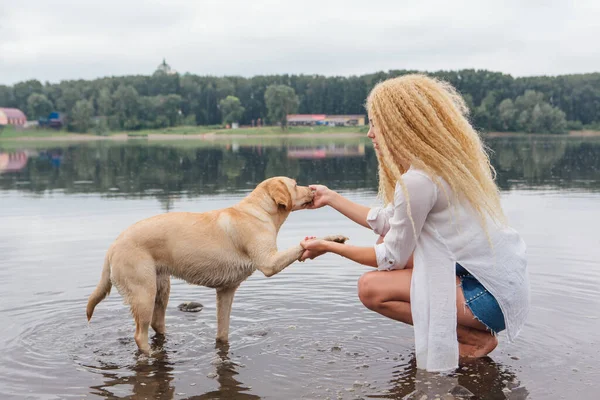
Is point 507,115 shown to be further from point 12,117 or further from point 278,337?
point 278,337

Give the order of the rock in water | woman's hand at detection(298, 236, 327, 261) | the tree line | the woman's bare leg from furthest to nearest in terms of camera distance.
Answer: the tree line → the rock in water → woman's hand at detection(298, 236, 327, 261) → the woman's bare leg

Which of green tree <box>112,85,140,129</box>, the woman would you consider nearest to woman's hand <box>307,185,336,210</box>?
the woman

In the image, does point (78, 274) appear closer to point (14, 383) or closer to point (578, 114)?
point (14, 383)

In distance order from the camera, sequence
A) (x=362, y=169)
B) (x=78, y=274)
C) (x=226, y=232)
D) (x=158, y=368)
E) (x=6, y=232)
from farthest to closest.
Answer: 1. (x=362, y=169)
2. (x=6, y=232)
3. (x=78, y=274)
4. (x=226, y=232)
5. (x=158, y=368)

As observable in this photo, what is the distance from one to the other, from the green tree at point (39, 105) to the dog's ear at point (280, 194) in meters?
131

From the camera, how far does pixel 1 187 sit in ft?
75.7

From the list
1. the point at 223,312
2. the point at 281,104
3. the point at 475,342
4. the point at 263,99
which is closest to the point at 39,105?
the point at 263,99

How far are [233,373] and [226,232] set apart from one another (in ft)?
4.38

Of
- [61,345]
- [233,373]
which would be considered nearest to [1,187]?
[61,345]

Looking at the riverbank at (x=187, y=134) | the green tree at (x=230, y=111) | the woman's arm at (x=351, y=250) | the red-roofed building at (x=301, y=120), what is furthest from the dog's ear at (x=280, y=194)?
the green tree at (x=230, y=111)

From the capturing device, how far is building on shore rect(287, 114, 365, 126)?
413 ft

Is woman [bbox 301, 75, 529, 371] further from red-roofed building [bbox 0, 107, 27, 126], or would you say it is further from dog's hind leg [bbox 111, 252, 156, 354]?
red-roofed building [bbox 0, 107, 27, 126]

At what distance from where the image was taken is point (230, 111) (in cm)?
13038

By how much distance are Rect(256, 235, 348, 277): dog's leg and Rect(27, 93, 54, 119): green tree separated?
5150 inches
